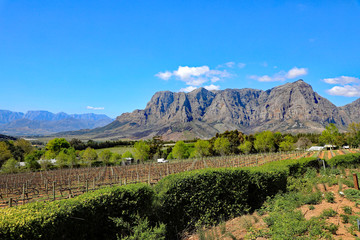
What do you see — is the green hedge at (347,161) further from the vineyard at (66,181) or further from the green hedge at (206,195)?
the green hedge at (206,195)

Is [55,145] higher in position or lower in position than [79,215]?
higher

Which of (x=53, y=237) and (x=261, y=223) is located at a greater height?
(x=53, y=237)

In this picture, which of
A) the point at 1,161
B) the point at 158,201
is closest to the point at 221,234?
the point at 158,201

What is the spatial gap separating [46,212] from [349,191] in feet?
45.5

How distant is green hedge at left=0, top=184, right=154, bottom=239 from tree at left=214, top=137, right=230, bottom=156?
81633 millimetres

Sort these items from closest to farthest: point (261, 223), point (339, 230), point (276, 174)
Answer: point (339, 230) < point (261, 223) < point (276, 174)

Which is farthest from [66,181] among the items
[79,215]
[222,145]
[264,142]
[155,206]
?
[264,142]

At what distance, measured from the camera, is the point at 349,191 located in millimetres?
11648

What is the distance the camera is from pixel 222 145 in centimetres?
8819

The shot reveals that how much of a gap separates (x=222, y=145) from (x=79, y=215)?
3306 inches

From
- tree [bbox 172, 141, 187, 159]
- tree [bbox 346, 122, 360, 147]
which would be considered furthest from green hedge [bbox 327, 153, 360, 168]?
tree [bbox 172, 141, 187, 159]

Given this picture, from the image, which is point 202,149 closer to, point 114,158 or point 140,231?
point 114,158

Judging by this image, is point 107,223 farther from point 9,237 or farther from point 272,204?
point 272,204

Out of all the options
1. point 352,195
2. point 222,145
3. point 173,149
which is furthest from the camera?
point 173,149
